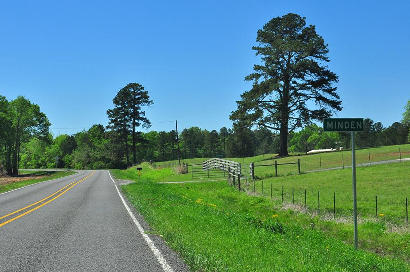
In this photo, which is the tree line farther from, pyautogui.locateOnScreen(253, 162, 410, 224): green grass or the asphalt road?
the asphalt road

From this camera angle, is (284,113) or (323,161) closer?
(323,161)

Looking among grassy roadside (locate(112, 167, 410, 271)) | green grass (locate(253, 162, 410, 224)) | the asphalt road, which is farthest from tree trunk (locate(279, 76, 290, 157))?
the asphalt road

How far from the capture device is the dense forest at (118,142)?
215ft

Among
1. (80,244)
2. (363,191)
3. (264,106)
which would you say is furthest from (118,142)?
(80,244)

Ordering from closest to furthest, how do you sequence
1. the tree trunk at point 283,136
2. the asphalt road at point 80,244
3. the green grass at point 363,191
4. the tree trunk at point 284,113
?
the asphalt road at point 80,244, the green grass at point 363,191, the tree trunk at point 284,113, the tree trunk at point 283,136

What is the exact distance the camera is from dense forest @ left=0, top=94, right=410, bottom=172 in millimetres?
65500

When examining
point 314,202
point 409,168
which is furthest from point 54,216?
point 409,168

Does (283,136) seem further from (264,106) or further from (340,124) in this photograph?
(340,124)

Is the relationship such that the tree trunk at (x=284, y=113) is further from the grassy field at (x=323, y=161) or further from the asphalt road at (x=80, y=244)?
the asphalt road at (x=80, y=244)

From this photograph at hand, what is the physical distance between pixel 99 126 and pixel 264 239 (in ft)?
457

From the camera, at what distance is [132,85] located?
80250 millimetres

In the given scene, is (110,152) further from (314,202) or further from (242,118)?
(314,202)

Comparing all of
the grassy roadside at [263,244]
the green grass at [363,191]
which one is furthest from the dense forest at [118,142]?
the grassy roadside at [263,244]

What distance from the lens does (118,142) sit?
86.9 m
